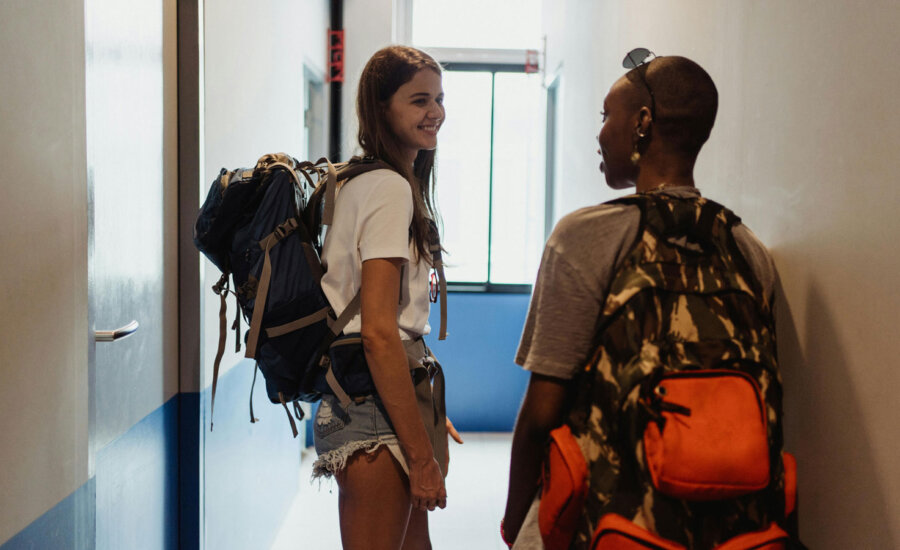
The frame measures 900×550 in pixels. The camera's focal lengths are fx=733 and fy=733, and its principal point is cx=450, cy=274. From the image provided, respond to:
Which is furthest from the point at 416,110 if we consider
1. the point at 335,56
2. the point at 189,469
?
the point at 335,56

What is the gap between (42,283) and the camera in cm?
113

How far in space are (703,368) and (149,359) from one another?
1411 mm

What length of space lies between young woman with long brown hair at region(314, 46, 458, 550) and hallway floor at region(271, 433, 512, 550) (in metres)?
1.54

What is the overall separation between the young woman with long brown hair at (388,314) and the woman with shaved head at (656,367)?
0.27 metres

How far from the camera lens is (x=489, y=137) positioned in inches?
192

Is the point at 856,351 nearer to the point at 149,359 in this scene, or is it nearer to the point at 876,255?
the point at 876,255

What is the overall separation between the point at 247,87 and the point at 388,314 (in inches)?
63.2

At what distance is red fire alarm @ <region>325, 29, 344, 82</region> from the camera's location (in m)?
4.18

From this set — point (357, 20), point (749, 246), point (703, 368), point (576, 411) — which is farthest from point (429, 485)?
point (357, 20)

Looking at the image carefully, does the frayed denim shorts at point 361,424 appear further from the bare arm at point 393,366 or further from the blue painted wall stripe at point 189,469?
the blue painted wall stripe at point 189,469

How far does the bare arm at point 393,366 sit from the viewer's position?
48.5 inches

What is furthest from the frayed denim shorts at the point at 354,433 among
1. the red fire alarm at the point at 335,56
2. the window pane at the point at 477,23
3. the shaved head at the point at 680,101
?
the window pane at the point at 477,23

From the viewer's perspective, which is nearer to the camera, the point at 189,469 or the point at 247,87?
the point at 189,469

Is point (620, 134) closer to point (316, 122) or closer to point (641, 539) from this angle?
point (641, 539)
